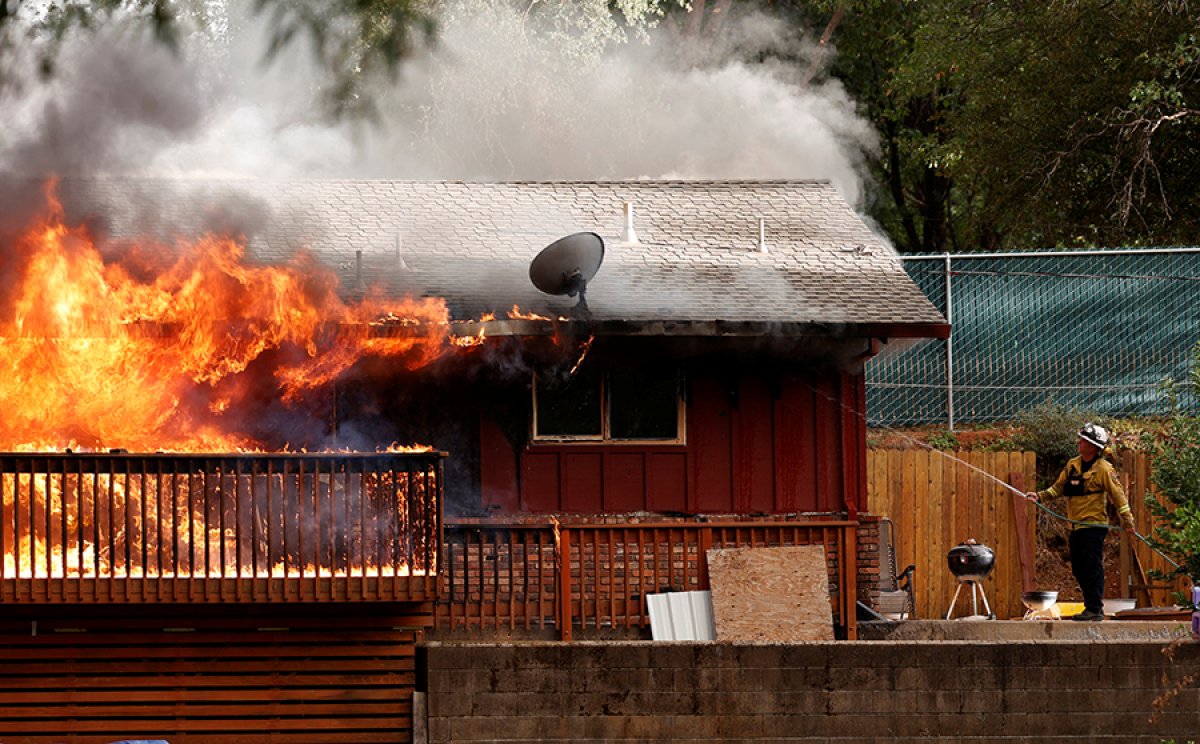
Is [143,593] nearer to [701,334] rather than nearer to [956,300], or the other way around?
Result: [701,334]

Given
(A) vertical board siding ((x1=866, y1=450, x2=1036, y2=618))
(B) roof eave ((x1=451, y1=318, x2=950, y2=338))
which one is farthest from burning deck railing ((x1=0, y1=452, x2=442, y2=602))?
(A) vertical board siding ((x1=866, y1=450, x2=1036, y2=618))

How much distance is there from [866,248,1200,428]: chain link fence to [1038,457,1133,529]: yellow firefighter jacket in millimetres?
6981

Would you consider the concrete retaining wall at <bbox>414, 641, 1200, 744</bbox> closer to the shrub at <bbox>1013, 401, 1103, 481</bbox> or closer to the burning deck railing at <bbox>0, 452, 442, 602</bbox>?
the burning deck railing at <bbox>0, 452, 442, 602</bbox>

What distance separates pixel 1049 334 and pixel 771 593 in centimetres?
997

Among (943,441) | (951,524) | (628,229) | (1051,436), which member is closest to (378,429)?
(628,229)

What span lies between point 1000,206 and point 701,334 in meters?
14.8

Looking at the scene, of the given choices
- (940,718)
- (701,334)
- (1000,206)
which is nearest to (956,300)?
(1000,206)

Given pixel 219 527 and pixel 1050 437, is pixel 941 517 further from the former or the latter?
pixel 219 527

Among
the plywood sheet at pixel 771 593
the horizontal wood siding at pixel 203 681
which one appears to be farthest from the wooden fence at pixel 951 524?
the horizontal wood siding at pixel 203 681

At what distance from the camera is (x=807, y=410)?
51.1 feet

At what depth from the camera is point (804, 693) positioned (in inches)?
487

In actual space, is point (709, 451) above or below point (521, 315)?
below

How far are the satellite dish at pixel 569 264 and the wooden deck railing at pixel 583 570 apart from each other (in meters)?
2.08

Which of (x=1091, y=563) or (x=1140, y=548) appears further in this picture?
(x=1140, y=548)
